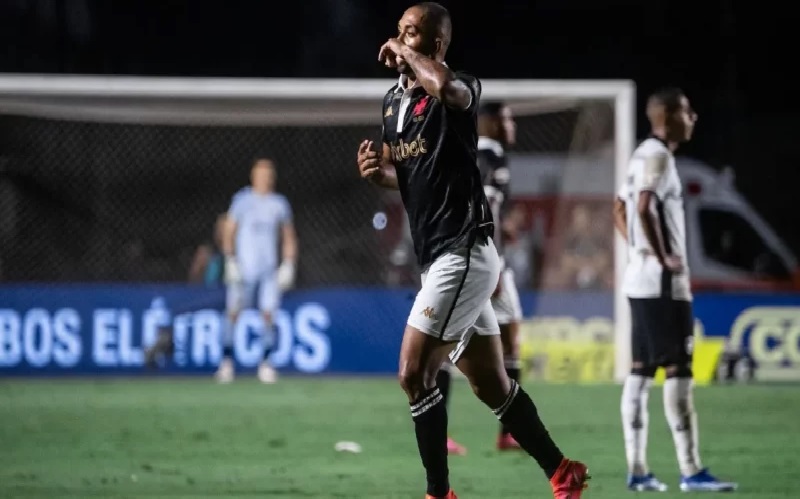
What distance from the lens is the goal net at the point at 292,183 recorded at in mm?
16969

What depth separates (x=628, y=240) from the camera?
Answer: 8.93 meters

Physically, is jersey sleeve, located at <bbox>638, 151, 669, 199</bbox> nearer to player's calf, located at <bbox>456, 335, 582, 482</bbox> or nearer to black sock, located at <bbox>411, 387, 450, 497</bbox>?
player's calf, located at <bbox>456, 335, 582, 482</bbox>

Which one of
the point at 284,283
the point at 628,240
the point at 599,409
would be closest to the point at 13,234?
the point at 284,283

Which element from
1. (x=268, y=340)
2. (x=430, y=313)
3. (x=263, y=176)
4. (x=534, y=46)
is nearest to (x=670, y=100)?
(x=430, y=313)

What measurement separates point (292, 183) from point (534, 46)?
10028 mm

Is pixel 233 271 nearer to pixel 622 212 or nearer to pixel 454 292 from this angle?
pixel 622 212

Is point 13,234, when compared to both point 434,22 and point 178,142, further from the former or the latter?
point 434,22

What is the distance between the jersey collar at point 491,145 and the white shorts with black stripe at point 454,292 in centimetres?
368

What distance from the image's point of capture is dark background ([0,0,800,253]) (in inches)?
1011

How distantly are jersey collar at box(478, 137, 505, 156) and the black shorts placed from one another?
220cm

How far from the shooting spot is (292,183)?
1911cm

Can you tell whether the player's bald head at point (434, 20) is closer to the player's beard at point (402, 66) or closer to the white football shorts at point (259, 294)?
the player's beard at point (402, 66)

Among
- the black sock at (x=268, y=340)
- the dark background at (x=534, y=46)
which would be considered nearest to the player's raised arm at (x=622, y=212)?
the black sock at (x=268, y=340)

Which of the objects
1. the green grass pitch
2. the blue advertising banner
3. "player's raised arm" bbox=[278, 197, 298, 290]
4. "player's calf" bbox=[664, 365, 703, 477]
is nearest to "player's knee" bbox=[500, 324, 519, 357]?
the green grass pitch
